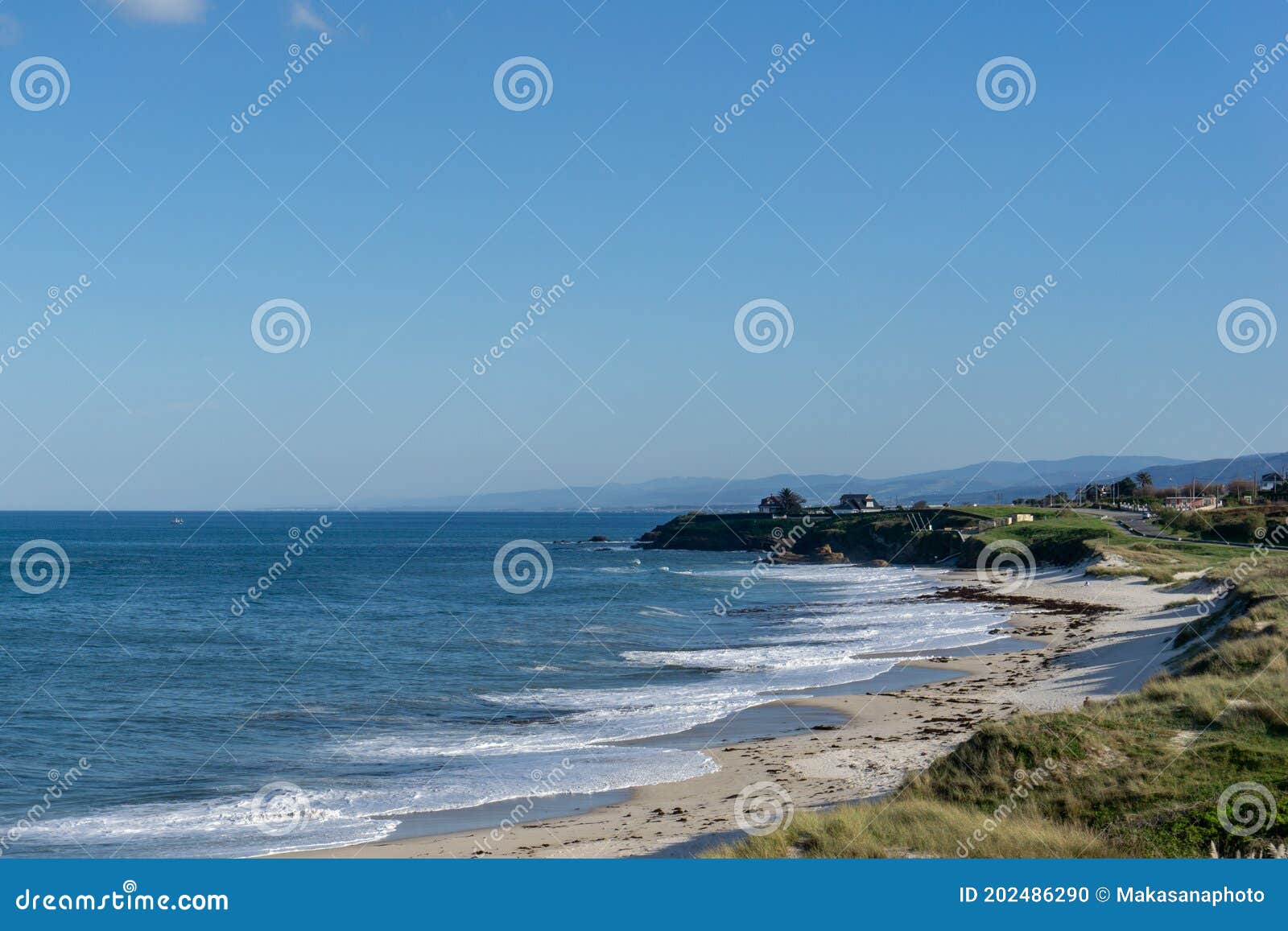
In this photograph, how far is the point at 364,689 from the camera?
97.0 ft

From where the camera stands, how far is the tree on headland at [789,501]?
146 metres

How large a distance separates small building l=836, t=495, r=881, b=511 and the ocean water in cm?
7204

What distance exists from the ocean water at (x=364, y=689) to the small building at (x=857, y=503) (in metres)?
72.0

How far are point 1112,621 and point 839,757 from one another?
23.2 meters

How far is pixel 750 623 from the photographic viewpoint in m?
46.2

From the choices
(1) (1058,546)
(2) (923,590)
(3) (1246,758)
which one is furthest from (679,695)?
(1) (1058,546)

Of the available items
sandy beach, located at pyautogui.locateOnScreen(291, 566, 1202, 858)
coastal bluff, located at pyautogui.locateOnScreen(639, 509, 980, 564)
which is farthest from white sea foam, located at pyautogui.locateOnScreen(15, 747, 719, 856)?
coastal bluff, located at pyautogui.locateOnScreen(639, 509, 980, 564)

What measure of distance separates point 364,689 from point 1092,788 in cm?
2226

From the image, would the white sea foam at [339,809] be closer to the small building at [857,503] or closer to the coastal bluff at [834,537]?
the coastal bluff at [834,537]

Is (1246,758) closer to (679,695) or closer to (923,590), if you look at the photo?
(679,695)

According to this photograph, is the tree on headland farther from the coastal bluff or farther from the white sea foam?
the white sea foam

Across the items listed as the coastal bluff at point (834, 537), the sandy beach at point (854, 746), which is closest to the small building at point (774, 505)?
the coastal bluff at point (834, 537)

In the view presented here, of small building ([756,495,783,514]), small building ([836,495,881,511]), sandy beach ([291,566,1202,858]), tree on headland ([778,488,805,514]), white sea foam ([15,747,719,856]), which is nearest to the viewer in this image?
sandy beach ([291,566,1202,858])

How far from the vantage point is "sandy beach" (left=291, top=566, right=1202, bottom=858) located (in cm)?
1409
